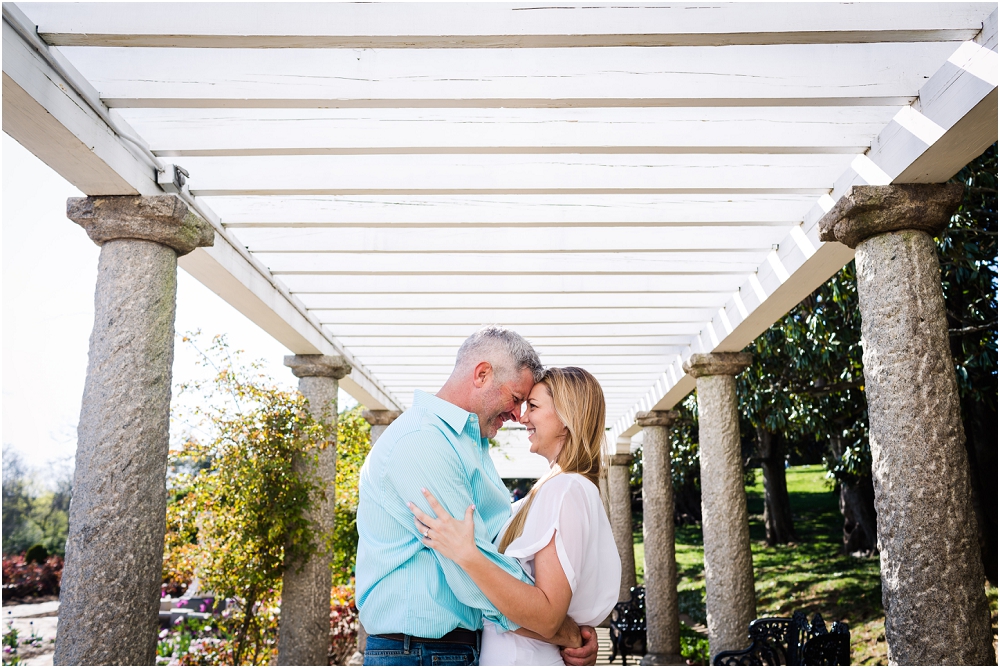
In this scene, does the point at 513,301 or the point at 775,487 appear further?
the point at 775,487

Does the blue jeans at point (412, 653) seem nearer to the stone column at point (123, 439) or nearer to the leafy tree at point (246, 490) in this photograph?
the stone column at point (123, 439)

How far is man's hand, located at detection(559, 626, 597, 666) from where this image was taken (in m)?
2.56

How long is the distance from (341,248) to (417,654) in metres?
4.10

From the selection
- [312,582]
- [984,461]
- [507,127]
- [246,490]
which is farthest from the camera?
[984,461]

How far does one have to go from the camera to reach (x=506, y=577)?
7.55ft

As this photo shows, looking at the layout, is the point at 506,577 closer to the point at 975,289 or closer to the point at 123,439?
the point at 123,439

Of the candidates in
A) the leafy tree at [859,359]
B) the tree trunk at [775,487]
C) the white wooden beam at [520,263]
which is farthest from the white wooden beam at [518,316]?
the tree trunk at [775,487]

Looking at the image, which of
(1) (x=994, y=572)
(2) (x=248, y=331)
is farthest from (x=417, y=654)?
(2) (x=248, y=331)

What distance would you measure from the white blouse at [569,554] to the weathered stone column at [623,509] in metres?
12.4

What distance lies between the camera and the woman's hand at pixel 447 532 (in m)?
2.26

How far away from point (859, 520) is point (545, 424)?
58.6 ft

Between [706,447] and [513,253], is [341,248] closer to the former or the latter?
[513,253]

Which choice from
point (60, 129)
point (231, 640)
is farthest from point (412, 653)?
point (231, 640)

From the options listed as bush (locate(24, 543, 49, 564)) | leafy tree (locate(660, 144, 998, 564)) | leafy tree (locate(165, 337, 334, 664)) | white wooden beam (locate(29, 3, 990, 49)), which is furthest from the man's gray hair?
bush (locate(24, 543, 49, 564))
